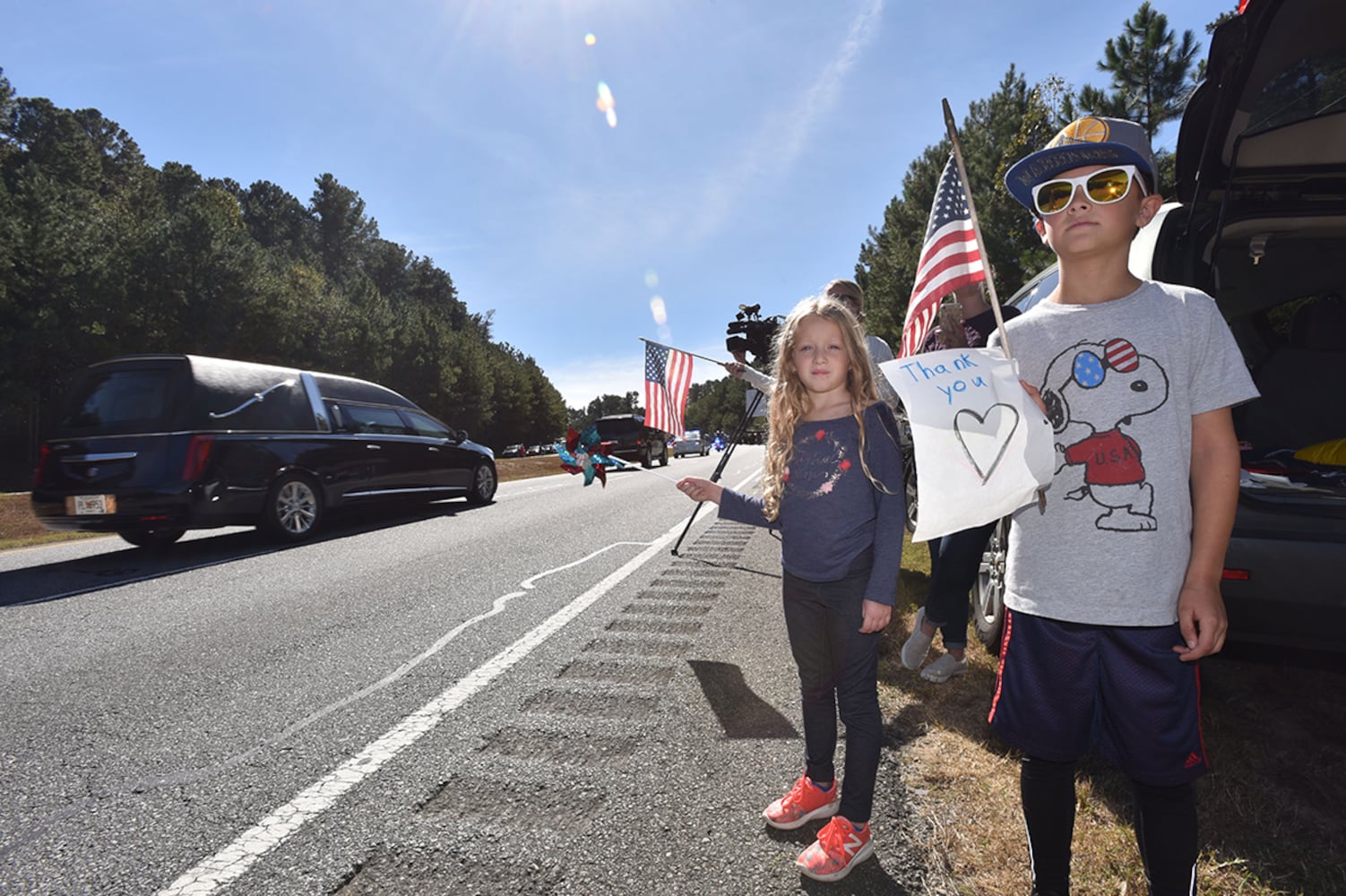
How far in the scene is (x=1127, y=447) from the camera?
1598mm

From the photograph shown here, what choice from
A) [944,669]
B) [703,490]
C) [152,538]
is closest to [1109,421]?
[703,490]

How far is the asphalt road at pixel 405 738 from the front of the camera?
76.5 inches

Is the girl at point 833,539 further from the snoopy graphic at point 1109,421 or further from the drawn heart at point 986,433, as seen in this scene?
the snoopy graphic at point 1109,421

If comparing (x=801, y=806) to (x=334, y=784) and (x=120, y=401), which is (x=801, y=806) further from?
(x=120, y=401)

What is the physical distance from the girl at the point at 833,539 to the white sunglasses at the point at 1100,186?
0.63 meters

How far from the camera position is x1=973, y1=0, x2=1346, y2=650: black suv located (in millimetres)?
2291

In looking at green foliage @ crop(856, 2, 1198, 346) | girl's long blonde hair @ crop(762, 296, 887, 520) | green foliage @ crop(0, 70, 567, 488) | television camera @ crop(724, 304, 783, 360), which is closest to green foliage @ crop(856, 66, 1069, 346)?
green foliage @ crop(856, 2, 1198, 346)

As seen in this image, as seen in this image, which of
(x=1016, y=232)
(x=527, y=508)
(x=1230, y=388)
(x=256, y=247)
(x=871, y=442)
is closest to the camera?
(x=1230, y=388)

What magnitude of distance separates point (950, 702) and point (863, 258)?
41.4m

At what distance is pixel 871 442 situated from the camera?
2.05m

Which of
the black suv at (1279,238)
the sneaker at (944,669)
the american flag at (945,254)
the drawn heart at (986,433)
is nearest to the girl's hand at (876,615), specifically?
the drawn heart at (986,433)

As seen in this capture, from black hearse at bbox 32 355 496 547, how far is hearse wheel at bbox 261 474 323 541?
0.01 m

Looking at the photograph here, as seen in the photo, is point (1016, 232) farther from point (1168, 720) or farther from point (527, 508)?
point (1168, 720)

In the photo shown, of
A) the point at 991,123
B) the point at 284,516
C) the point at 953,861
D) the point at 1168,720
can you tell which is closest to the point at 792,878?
the point at 953,861
